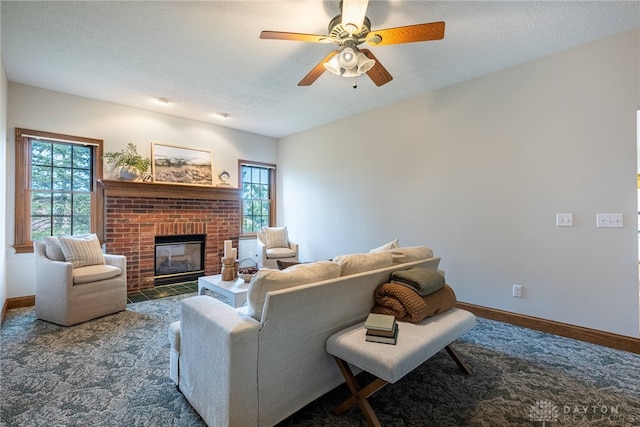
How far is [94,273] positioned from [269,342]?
2.63m

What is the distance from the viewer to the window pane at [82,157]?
394cm

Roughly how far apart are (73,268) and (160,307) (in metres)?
0.97

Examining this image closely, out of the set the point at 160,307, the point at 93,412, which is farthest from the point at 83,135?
the point at 93,412

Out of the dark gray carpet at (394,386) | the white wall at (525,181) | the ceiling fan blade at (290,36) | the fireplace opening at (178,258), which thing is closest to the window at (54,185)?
the fireplace opening at (178,258)

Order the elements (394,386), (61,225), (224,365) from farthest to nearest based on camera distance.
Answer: (61,225) → (394,386) → (224,365)

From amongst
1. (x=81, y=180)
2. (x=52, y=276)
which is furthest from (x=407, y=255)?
(x=81, y=180)

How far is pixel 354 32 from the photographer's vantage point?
79.2 inches

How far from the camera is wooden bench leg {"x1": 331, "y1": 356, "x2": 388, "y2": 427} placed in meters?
A: 1.48

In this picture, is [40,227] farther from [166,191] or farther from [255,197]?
[255,197]

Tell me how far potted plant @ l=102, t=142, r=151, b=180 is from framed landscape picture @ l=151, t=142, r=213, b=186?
25 cm

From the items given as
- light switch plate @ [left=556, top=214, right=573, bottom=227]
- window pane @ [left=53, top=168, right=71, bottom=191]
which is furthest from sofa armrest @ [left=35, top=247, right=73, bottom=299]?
light switch plate @ [left=556, top=214, right=573, bottom=227]

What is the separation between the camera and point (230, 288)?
9.14 ft

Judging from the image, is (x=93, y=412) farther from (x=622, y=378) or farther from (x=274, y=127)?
(x=274, y=127)

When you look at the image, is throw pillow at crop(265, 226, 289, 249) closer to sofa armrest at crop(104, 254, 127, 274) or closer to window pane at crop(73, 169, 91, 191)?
sofa armrest at crop(104, 254, 127, 274)
